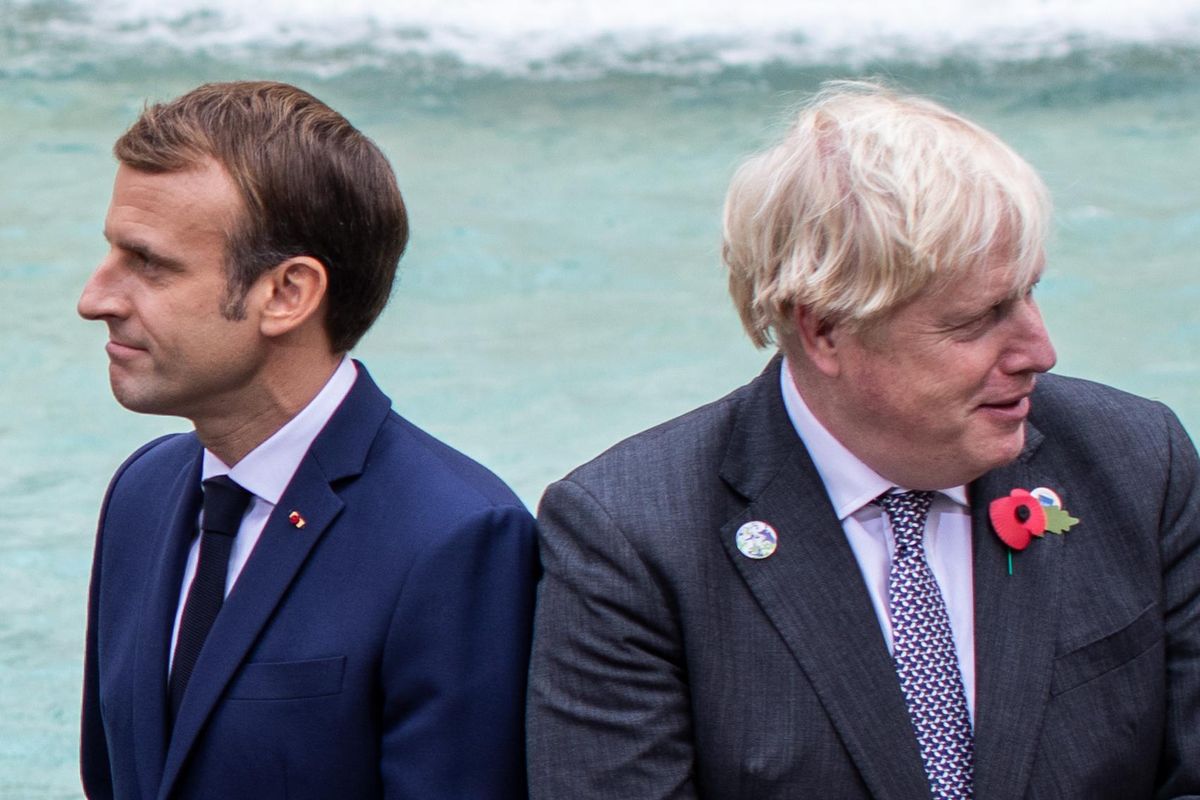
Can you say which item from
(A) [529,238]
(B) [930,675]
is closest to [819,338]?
(B) [930,675]

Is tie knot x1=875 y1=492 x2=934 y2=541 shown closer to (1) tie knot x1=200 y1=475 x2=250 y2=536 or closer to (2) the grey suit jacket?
(2) the grey suit jacket

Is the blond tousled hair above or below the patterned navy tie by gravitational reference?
above

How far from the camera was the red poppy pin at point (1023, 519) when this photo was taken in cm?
229

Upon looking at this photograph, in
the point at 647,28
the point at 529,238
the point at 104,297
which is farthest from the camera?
the point at 647,28

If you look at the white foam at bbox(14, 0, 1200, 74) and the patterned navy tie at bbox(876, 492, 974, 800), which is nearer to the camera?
the patterned navy tie at bbox(876, 492, 974, 800)

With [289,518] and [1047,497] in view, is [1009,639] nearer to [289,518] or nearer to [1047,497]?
[1047,497]

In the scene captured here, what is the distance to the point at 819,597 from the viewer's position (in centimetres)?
224

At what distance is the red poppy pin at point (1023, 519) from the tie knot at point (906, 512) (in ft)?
0.29

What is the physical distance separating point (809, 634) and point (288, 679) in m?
0.60

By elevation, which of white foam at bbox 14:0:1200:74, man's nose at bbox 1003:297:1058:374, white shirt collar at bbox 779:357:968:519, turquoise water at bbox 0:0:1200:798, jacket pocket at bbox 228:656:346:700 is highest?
man's nose at bbox 1003:297:1058:374

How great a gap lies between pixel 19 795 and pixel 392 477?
2.17 metres

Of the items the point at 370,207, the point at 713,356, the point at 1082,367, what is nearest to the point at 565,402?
the point at 713,356

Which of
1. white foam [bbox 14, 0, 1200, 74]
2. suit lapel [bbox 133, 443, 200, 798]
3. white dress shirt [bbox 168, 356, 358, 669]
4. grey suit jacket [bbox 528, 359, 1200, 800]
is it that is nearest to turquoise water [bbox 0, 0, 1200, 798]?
white foam [bbox 14, 0, 1200, 74]

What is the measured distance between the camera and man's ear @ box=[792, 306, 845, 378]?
2215 mm
